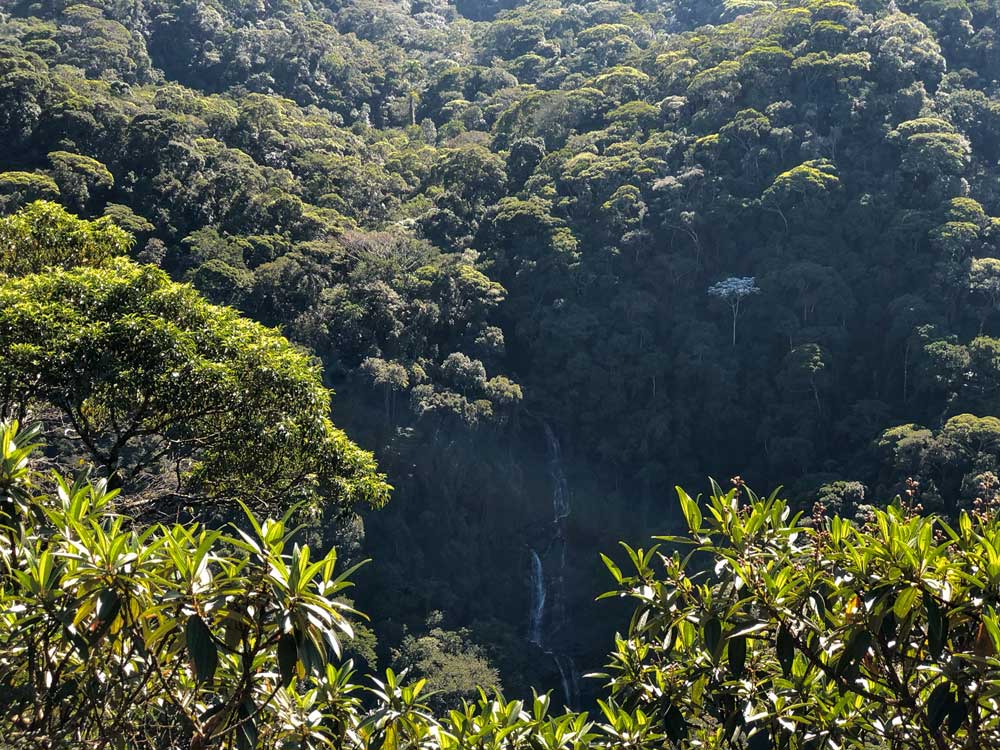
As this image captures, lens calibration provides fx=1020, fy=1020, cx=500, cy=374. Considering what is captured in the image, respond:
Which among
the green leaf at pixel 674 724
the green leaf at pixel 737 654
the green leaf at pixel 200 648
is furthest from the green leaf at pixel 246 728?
the green leaf at pixel 737 654

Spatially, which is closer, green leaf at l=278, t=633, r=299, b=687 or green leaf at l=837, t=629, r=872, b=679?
green leaf at l=278, t=633, r=299, b=687

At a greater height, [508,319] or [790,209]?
[790,209]

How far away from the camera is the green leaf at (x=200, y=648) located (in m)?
3.65

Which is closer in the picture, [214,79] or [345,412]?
[345,412]

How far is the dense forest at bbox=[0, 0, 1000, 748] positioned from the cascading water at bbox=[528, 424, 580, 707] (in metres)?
0.09

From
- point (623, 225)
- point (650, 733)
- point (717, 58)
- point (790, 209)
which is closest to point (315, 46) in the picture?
point (717, 58)

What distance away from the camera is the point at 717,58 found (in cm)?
4138

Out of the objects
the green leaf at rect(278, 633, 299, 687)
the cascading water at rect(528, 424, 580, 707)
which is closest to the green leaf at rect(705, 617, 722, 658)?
the green leaf at rect(278, 633, 299, 687)

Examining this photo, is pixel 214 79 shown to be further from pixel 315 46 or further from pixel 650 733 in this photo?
pixel 650 733

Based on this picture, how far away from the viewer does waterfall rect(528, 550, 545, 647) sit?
2759cm

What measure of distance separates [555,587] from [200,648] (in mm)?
25747

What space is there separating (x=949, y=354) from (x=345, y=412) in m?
16.5

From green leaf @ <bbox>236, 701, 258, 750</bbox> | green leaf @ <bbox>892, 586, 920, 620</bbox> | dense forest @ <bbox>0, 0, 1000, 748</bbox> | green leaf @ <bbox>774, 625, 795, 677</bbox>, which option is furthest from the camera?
dense forest @ <bbox>0, 0, 1000, 748</bbox>

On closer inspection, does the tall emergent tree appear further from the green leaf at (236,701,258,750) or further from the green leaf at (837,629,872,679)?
the green leaf at (236,701,258,750)
